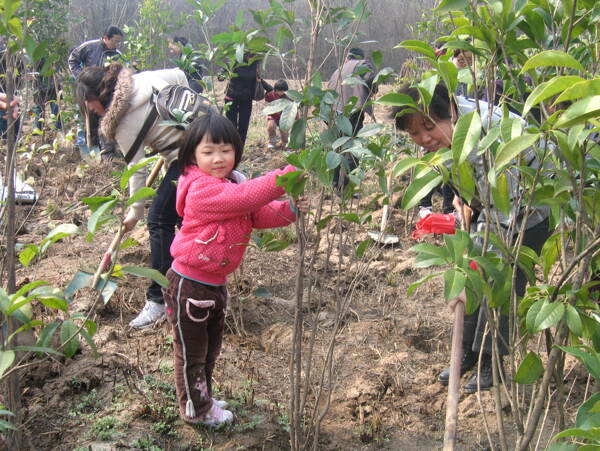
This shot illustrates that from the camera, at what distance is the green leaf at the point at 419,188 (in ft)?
→ 4.99

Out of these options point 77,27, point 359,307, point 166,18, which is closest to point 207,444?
point 359,307

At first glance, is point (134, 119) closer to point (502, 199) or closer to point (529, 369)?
point (502, 199)

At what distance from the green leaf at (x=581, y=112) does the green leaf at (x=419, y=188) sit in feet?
1.19

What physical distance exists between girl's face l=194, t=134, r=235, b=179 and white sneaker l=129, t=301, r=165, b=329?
1384 millimetres

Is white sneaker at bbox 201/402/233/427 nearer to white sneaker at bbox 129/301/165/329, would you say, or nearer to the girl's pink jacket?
the girl's pink jacket

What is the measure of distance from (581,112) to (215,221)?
1.52 metres

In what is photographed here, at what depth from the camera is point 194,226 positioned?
96.8 inches

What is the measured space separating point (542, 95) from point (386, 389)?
2.19 metres

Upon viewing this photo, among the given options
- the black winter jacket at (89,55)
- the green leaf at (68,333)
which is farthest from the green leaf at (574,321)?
the black winter jacket at (89,55)

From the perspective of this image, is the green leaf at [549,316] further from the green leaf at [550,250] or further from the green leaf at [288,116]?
the green leaf at [288,116]

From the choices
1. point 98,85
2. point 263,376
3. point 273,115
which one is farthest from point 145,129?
point 273,115

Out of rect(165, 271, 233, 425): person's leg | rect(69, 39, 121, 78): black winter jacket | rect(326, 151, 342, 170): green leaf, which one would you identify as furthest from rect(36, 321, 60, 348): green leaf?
rect(69, 39, 121, 78): black winter jacket

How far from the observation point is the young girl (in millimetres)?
2383

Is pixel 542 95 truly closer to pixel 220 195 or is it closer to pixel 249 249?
pixel 220 195
